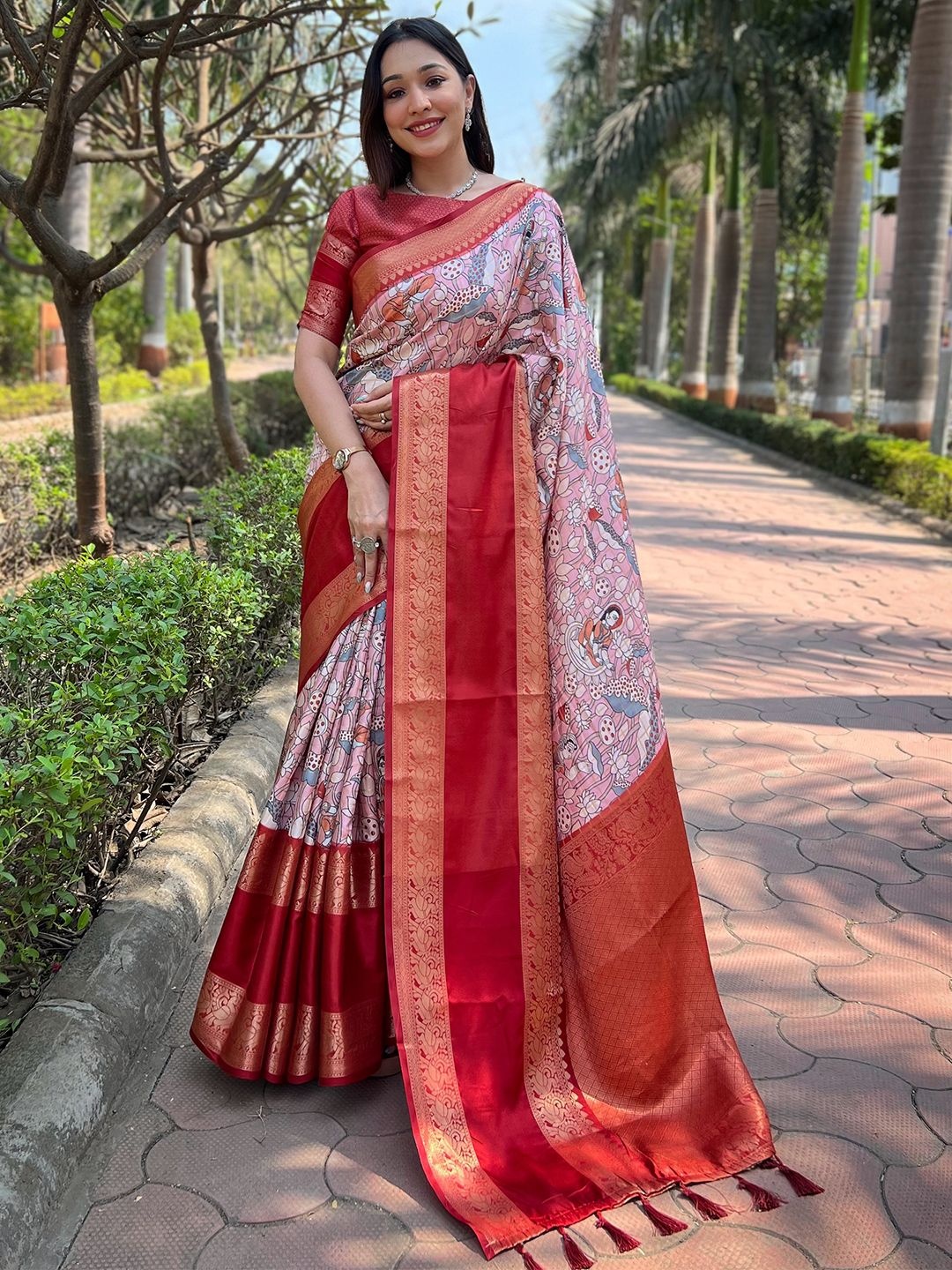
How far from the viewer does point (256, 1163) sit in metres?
1.86

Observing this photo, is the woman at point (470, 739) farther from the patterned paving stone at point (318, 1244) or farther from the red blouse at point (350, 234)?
the patterned paving stone at point (318, 1244)

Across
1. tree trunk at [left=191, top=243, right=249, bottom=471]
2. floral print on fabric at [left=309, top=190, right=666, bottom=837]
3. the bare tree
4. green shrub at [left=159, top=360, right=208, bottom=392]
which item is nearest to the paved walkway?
floral print on fabric at [left=309, top=190, right=666, bottom=837]

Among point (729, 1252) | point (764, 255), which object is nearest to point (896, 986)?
point (729, 1252)

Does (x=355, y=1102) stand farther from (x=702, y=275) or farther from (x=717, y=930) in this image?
(x=702, y=275)

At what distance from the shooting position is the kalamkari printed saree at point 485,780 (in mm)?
1919

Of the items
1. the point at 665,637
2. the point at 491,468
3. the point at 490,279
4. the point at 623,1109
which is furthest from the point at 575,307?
the point at 665,637

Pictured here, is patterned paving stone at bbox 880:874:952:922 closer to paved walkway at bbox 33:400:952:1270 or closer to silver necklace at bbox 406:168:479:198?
paved walkway at bbox 33:400:952:1270

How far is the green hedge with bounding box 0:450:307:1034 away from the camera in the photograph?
1920 millimetres

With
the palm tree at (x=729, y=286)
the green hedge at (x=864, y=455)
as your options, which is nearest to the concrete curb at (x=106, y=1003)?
the green hedge at (x=864, y=455)

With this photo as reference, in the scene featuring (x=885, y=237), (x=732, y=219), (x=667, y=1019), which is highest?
(x=885, y=237)

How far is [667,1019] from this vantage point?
6.47 feet

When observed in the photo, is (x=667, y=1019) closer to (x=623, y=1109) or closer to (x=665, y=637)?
(x=623, y=1109)

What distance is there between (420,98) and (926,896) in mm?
2126

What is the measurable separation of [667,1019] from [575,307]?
1242mm
